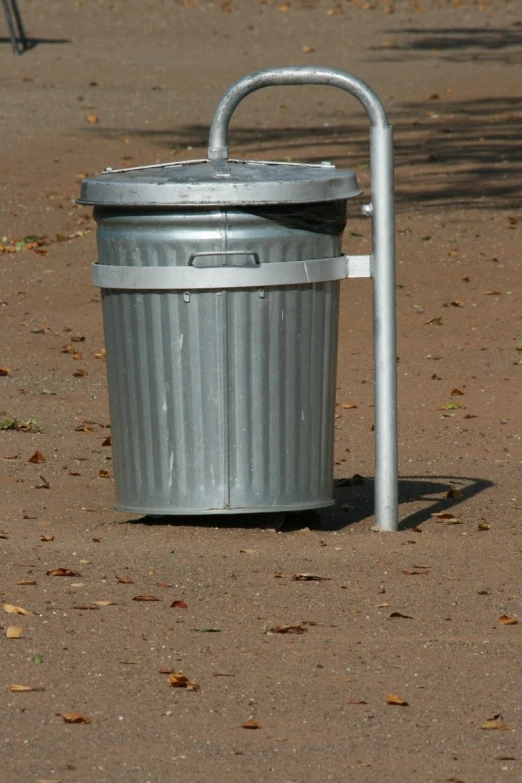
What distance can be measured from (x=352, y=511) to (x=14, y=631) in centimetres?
196

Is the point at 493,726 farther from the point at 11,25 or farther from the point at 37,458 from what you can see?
the point at 11,25

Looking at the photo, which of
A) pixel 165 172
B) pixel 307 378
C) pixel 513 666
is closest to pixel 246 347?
pixel 307 378

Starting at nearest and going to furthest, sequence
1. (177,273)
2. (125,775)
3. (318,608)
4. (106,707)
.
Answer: (125,775)
(106,707)
(318,608)
(177,273)

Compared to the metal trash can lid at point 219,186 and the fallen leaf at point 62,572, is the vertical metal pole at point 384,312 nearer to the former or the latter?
the metal trash can lid at point 219,186

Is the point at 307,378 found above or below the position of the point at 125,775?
above

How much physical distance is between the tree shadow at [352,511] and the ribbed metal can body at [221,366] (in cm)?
27

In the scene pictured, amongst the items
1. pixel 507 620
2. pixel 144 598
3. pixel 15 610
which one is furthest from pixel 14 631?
pixel 507 620

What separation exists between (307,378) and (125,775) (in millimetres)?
2123

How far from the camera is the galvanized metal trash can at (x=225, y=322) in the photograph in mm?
4883

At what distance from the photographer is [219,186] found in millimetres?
4766

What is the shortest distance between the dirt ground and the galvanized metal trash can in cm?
25

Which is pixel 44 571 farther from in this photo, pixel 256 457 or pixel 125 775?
pixel 125 775

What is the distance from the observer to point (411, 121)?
15984 mm

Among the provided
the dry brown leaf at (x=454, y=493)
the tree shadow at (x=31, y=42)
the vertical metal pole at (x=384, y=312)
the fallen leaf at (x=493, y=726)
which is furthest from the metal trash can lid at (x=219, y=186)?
the tree shadow at (x=31, y=42)
